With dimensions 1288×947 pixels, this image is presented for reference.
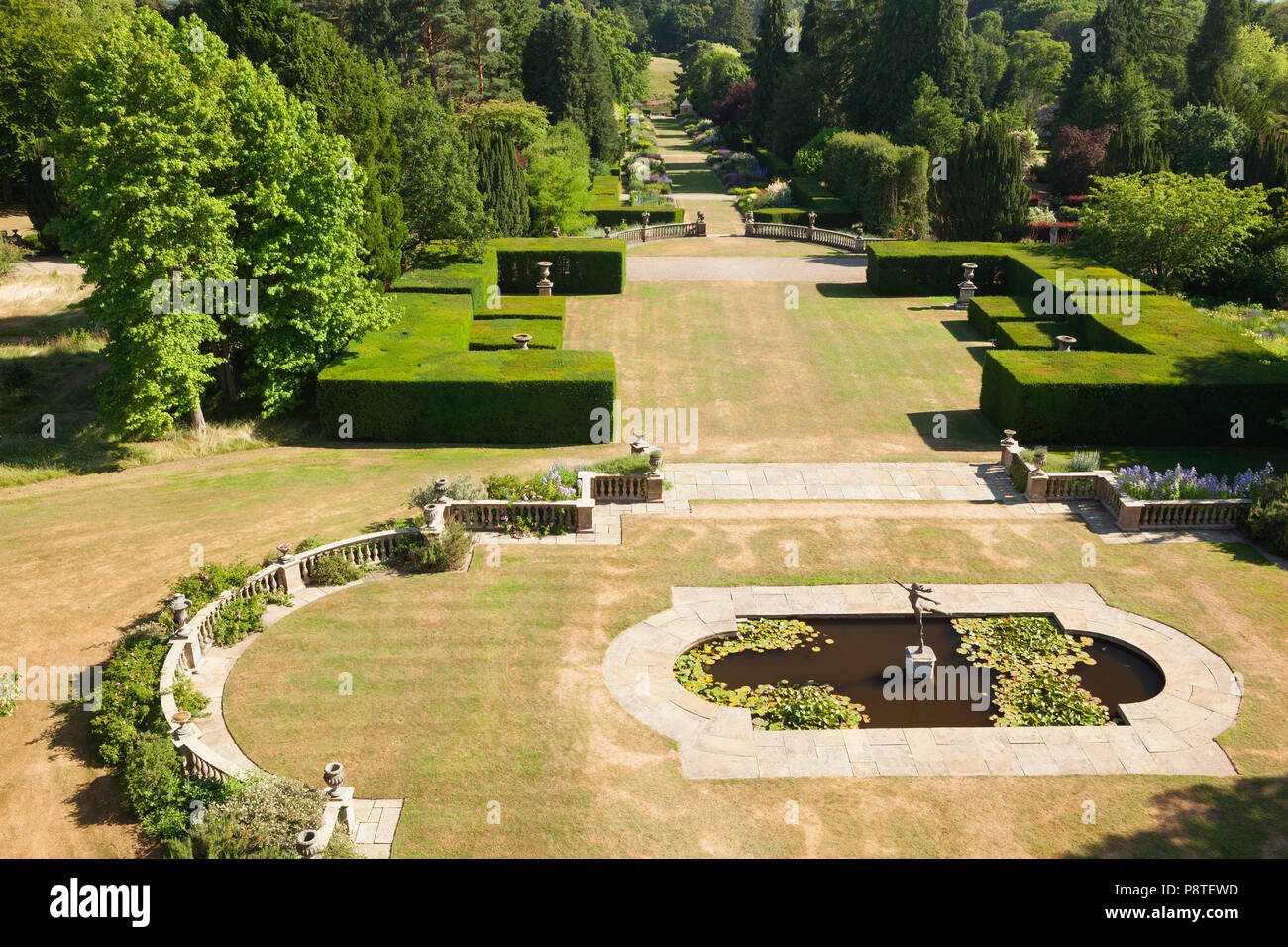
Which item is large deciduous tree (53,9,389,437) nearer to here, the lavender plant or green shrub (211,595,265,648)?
green shrub (211,595,265,648)

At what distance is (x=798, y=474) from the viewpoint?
3062cm

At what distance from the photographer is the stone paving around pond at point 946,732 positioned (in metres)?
17.9

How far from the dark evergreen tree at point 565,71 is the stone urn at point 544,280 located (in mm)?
33766

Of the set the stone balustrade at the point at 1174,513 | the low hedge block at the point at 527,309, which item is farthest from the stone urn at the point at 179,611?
the low hedge block at the point at 527,309

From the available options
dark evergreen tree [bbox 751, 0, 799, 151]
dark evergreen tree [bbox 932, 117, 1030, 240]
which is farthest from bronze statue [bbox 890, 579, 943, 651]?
dark evergreen tree [bbox 751, 0, 799, 151]

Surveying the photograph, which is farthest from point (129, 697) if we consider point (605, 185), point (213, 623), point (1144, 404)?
point (605, 185)

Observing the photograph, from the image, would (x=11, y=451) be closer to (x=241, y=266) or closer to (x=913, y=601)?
(x=241, y=266)

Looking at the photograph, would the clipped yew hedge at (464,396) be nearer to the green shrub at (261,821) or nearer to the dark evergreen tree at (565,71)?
the green shrub at (261,821)

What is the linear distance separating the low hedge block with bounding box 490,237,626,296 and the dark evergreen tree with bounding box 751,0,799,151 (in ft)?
151

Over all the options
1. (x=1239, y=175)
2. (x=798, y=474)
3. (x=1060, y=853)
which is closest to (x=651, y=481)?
(x=798, y=474)

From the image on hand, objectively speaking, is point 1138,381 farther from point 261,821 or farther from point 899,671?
point 261,821

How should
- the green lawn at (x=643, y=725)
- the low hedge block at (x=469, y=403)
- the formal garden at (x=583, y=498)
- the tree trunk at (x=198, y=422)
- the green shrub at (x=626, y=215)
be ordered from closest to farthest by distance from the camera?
the green lawn at (x=643, y=725) < the formal garden at (x=583, y=498) < the low hedge block at (x=469, y=403) < the tree trunk at (x=198, y=422) < the green shrub at (x=626, y=215)

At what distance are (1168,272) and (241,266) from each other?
4123cm

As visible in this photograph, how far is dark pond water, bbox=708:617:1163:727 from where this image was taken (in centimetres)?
1988
